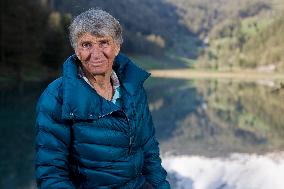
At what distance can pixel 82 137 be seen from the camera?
312cm

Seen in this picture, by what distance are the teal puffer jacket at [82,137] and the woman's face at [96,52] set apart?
0.30ft

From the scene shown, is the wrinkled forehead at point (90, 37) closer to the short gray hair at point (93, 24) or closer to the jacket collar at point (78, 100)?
the short gray hair at point (93, 24)

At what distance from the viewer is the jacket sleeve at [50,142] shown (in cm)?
306

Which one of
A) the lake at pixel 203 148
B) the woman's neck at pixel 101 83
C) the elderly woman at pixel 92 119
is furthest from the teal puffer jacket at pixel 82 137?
the lake at pixel 203 148

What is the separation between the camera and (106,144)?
3.16 metres

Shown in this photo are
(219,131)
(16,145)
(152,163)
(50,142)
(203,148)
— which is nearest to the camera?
(50,142)

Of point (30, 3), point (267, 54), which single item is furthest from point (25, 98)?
point (267, 54)

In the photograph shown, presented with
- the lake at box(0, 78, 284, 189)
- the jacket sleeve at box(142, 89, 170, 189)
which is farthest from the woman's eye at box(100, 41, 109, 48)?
the lake at box(0, 78, 284, 189)

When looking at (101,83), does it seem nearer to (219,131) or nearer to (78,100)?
(78,100)

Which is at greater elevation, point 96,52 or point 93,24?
point 93,24

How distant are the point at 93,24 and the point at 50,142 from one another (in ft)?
2.49

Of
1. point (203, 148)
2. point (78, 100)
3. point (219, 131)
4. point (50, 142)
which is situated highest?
point (78, 100)

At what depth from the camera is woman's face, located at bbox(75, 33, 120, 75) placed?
3.26 meters

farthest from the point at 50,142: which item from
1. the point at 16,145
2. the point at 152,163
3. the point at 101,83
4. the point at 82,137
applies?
the point at 16,145
